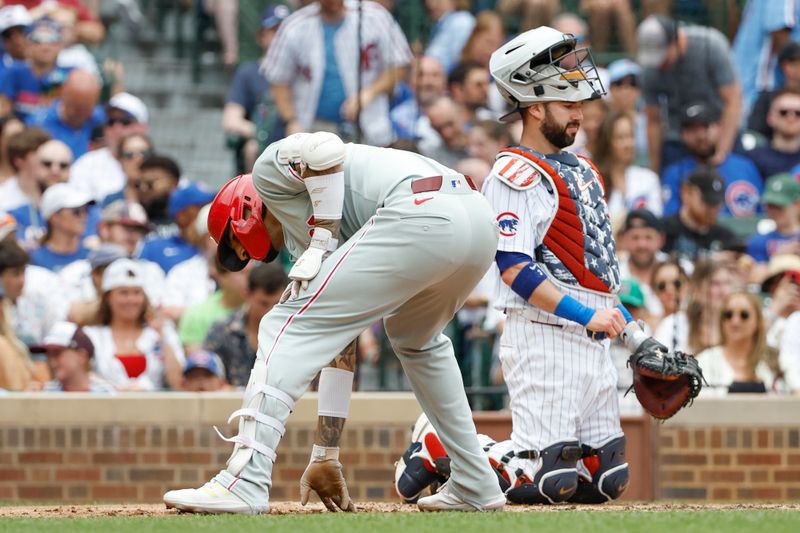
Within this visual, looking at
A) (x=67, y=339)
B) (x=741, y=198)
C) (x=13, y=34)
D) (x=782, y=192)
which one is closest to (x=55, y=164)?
(x=13, y=34)

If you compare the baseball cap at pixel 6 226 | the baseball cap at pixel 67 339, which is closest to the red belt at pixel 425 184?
the baseball cap at pixel 67 339

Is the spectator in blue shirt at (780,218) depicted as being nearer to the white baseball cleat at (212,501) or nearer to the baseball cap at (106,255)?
the baseball cap at (106,255)

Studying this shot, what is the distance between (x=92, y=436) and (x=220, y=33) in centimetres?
605

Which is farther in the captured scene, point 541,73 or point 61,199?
point 61,199

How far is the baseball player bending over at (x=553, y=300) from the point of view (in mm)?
6504

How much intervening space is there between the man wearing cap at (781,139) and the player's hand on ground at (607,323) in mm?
5939

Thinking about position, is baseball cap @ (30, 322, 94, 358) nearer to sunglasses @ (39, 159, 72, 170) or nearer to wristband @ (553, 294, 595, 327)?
sunglasses @ (39, 159, 72, 170)

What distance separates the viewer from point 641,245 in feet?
34.6

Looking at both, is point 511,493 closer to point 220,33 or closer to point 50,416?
point 50,416

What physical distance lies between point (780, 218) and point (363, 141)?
3.26 meters

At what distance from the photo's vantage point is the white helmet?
21.9 feet

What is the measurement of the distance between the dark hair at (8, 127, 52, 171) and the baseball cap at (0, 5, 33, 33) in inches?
62.6

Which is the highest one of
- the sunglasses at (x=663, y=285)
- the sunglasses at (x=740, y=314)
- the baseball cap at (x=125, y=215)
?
the baseball cap at (x=125, y=215)

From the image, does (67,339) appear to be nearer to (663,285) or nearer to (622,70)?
(663,285)
